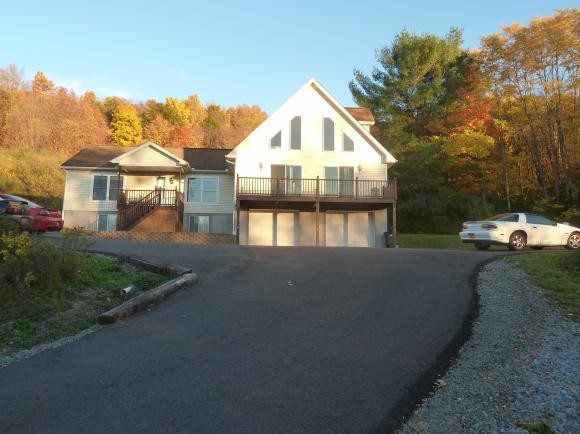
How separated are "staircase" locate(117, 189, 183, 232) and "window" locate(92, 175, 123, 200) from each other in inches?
67.4

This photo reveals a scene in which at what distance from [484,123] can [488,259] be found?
2652 cm

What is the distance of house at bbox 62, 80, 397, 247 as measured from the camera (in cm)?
2656

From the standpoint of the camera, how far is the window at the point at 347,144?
27.9 metres

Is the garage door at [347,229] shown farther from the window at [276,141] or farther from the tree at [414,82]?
the tree at [414,82]

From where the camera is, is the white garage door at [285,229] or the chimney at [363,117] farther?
the chimney at [363,117]

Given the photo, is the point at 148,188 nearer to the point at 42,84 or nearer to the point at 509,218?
the point at 509,218

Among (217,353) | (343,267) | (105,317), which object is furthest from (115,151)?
(217,353)

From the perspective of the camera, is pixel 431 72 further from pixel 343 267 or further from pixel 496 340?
pixel 496 340

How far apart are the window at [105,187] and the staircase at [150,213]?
1711 mm

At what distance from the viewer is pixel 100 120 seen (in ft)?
178

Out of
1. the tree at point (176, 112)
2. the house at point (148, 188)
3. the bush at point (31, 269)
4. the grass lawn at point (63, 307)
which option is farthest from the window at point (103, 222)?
the tree at point (176, 112)

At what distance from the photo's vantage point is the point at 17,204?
19.9m

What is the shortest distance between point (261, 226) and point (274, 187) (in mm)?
2472

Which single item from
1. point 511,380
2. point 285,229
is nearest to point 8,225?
point 511,380
